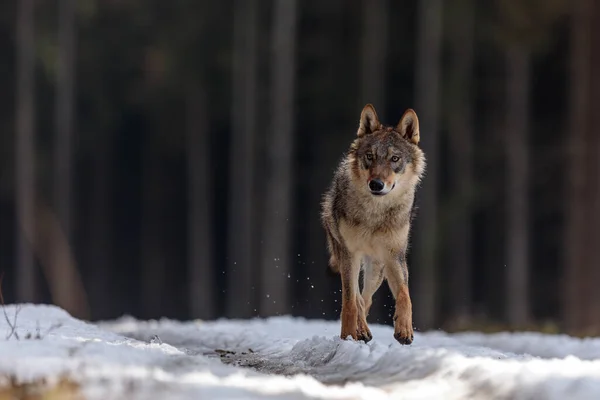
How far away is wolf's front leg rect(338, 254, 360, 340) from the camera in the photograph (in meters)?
9.91

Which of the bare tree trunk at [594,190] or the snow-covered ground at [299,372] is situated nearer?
the snow-covered ground at [299,372]

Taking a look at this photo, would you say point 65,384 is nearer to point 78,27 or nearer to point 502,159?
point 502,159

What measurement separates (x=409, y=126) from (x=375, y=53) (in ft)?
93.1

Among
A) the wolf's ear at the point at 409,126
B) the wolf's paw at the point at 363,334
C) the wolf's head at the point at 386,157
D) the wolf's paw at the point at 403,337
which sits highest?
the wolf's ear at the point at 409,126

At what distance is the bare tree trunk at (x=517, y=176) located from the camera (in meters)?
33.2

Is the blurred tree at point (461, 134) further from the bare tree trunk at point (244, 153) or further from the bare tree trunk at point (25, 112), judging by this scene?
the bare tree trunk at point (25, 112)

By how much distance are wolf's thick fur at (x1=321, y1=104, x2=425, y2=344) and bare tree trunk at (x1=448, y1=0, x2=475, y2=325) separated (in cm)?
2678

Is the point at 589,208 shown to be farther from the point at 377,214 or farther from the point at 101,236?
the point at 101,236

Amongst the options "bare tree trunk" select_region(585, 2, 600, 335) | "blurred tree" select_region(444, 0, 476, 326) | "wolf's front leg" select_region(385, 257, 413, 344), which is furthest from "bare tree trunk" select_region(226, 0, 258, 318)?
"wolf's front leg" select_region(385, 257, 413, 344)

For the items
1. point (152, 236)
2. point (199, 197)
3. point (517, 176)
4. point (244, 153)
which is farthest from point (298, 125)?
point (152, 236)

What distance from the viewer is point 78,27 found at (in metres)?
46.5

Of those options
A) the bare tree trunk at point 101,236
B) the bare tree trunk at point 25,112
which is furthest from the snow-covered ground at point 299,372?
the bare tree trunk at point 101,236

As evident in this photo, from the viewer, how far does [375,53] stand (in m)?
38.4

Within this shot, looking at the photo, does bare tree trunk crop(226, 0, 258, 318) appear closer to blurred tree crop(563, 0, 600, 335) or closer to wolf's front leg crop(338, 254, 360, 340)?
blurred tree crop(563, 0, 600, 335)
